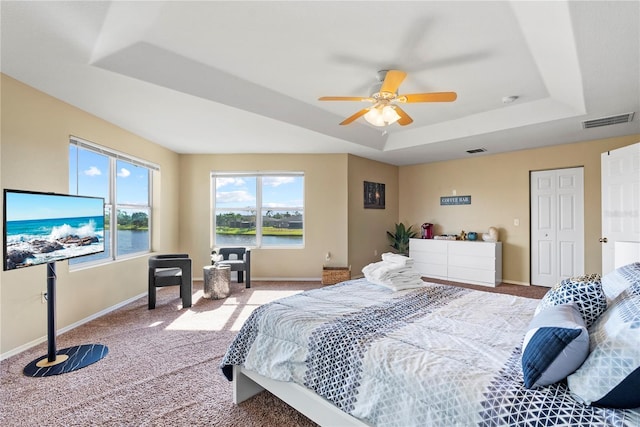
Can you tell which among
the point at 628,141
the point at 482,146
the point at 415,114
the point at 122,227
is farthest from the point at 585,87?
the point at 122,227

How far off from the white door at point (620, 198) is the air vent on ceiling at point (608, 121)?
1.14 feet

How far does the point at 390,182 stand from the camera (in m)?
6.34

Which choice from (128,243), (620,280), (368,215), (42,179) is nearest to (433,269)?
(368,215)

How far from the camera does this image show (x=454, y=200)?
5.79 meters

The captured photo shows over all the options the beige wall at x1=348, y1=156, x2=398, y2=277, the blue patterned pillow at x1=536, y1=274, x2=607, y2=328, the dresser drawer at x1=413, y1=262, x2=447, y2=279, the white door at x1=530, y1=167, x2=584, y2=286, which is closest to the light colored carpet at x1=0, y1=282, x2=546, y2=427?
the blue patterned pillow at x1=536, y1=274, x2=607, y2=328

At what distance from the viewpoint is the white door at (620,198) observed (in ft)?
10.5

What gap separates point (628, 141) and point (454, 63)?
3.44m

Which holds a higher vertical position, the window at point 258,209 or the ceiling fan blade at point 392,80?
the ceiling fan blade at point 392,80

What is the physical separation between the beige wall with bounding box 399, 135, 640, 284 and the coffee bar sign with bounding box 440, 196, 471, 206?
0.24 ft

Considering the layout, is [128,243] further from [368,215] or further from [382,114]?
[368,215]

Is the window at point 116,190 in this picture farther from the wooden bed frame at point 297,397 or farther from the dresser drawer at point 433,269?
the dresser drawer at point 433,269

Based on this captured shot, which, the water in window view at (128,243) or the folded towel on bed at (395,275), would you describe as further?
the water in window view at (128,243)

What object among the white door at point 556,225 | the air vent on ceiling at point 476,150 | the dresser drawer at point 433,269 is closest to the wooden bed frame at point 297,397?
the dresser drawer at point 433,269

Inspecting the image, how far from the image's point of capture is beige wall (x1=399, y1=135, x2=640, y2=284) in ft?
14.3
